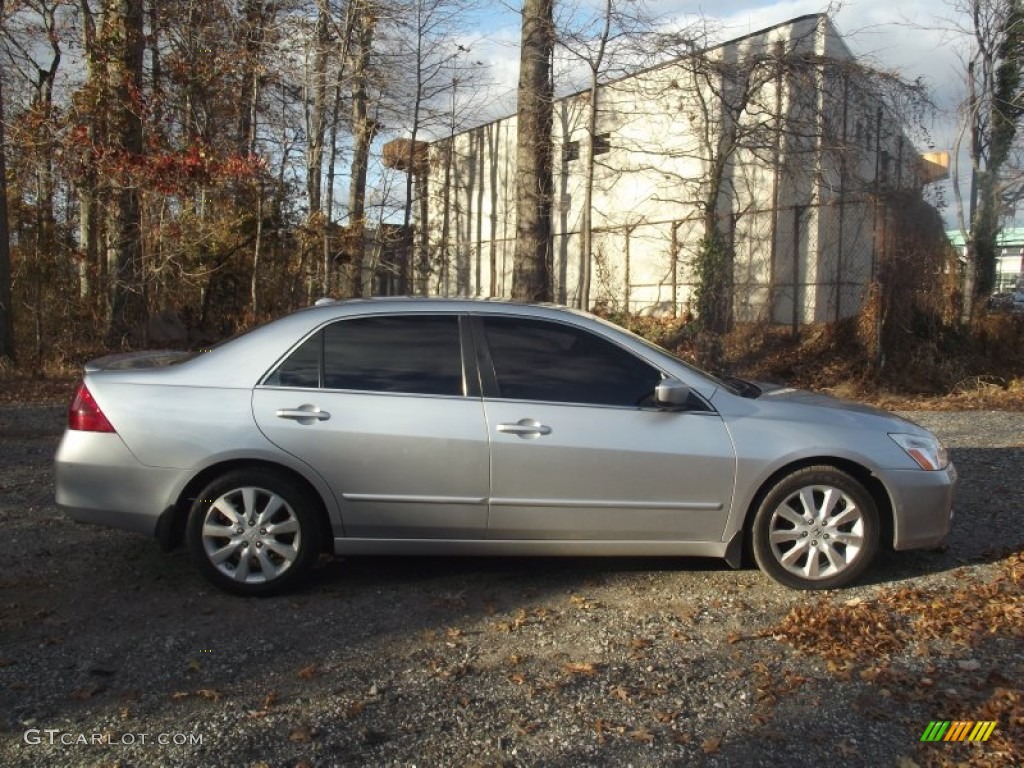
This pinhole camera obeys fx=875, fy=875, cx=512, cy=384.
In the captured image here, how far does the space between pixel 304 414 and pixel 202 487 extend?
2.22ft

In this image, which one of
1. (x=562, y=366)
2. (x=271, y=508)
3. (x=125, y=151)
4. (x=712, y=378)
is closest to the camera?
(x=271, y=508)

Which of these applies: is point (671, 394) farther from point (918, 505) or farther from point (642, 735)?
point (642, 735)

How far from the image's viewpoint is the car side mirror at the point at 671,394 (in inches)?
180

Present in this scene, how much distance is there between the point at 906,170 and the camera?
1396cm

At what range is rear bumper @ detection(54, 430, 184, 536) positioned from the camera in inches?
179

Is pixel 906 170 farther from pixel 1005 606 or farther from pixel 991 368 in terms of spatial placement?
pixel 1005 606

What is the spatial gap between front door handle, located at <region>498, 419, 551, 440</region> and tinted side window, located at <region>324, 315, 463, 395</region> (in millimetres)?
332

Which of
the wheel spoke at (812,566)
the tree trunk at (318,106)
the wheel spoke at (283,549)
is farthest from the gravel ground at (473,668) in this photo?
the tree trunk at (318,106)

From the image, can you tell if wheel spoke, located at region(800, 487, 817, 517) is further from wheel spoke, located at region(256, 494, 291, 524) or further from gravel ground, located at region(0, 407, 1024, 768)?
wheel spoke, located at region(256, 494, 291, 524)

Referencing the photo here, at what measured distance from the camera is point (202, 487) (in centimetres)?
462

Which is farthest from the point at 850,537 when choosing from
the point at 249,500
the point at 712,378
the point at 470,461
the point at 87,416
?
the point at 87,416

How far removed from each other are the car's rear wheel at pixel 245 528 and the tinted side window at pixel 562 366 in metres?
1.29

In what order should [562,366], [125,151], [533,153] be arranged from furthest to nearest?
1. [125,151]
2. [533,153]
3. [562,366]

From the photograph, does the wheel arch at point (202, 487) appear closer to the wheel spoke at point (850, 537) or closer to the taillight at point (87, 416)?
the taillight at point (87, 416)
